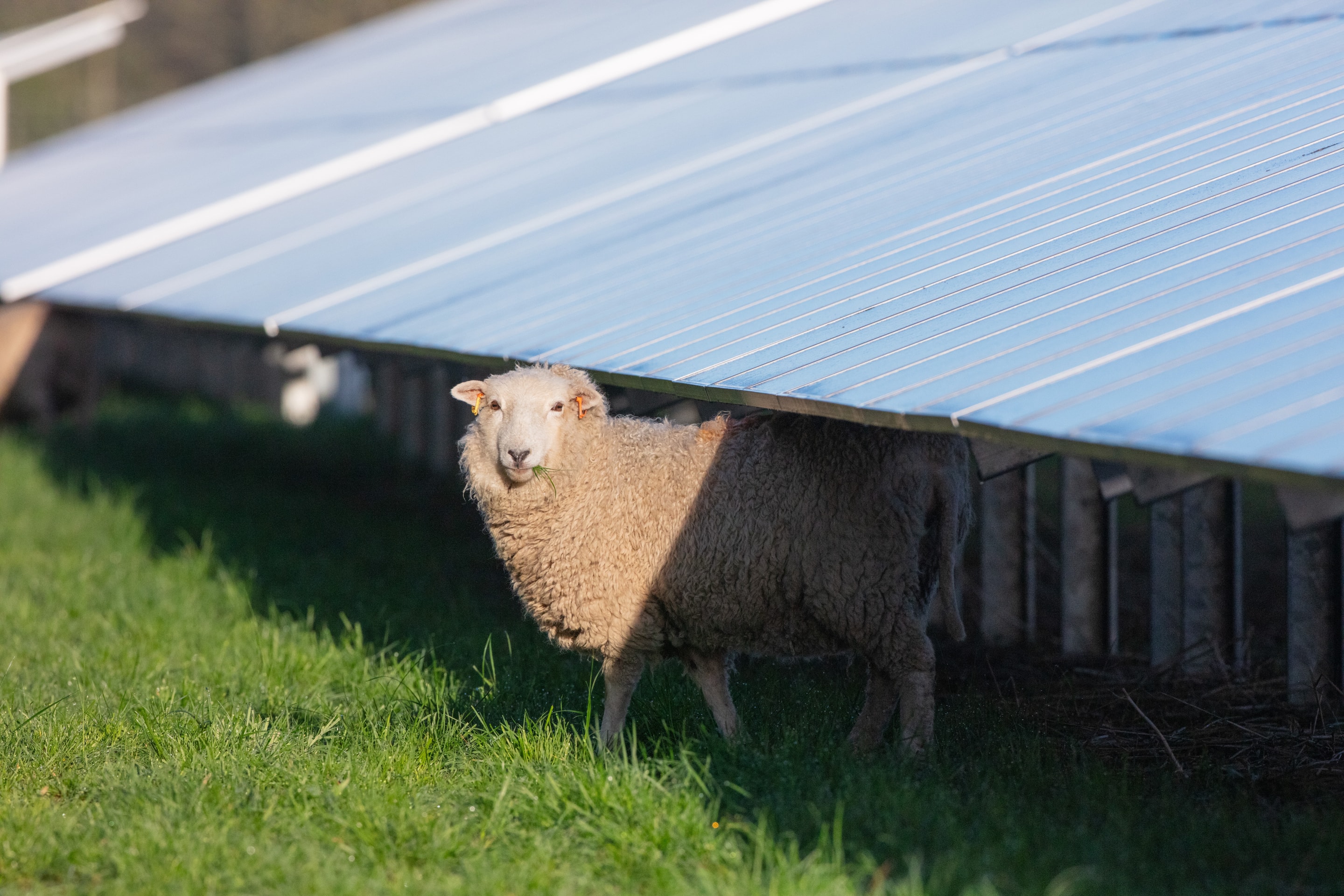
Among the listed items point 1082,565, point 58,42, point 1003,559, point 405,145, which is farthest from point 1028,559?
point 58,42

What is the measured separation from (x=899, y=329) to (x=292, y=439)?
11.1 metres

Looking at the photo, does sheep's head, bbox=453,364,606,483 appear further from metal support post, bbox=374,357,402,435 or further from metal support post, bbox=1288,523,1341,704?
metal support post, bbox=374,357,402,435

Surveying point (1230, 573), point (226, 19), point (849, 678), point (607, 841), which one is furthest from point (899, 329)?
point (226, 19)

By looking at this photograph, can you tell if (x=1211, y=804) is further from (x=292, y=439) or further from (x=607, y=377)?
(x=292, y=439)

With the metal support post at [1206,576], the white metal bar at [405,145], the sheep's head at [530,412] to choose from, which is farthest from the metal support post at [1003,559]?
the white metal bar at [405,145]

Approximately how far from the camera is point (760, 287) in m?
5.17

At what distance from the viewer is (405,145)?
33.5 ft

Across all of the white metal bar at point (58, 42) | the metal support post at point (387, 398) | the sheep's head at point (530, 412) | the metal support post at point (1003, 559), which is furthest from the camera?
the white metal bar at point (58, 42)

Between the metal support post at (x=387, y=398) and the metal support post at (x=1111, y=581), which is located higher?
the metal support post at (x=387, y=398)

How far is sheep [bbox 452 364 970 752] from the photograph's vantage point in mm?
4453

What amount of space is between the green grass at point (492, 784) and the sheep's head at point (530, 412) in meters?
0.82

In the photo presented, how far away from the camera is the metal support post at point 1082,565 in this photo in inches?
265

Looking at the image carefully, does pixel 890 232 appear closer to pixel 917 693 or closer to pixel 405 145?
pixel 917 693

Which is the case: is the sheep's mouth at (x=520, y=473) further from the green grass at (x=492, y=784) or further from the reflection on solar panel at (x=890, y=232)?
the green grass at (x=492, y=784)
